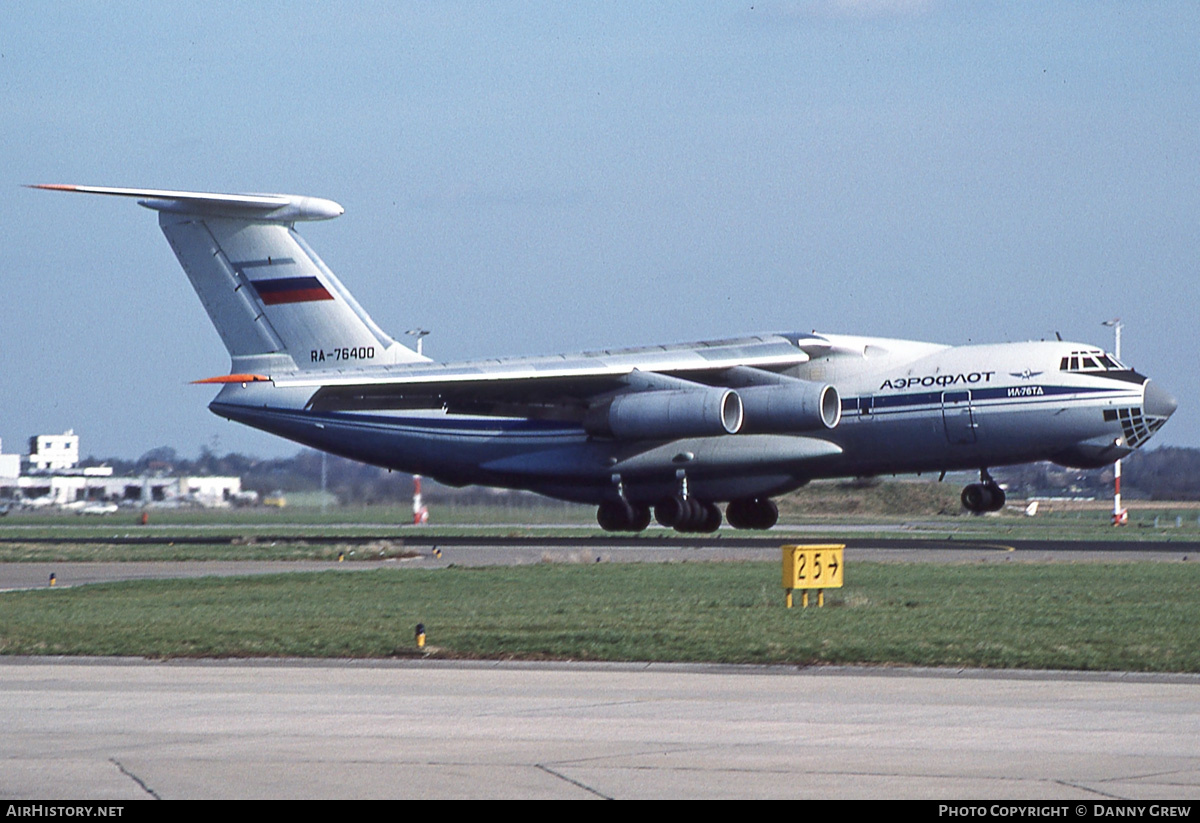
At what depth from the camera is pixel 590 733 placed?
995 cm

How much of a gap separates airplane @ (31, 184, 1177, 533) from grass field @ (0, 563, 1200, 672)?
864 cm

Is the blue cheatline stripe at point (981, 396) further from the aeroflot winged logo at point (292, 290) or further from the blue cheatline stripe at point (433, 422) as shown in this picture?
the aeroflot winged logo at point (292, 290)

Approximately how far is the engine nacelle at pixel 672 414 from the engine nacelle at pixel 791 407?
32cm

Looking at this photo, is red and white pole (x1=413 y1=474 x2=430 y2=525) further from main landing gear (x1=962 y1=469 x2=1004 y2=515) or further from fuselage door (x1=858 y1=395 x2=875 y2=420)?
main landing gear (x1=962 y1=469 x2=1004 y2=515)

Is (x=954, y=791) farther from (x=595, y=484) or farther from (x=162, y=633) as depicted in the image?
(x=595, y=484)

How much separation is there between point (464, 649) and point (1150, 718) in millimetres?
6678

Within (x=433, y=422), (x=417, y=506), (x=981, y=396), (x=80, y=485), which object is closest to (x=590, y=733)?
(x=981, y=396)

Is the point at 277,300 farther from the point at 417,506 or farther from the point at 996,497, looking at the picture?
the point at 996,497

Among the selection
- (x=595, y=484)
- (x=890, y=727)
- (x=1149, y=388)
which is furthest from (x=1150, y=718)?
(x=595, y=484)

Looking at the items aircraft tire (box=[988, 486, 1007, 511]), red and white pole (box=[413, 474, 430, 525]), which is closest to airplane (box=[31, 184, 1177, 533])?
aircraft tire (box=[988, 486, 1007, 511])

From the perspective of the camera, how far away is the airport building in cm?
6638

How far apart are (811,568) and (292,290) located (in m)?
23.6

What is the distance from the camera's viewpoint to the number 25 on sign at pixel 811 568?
18281 millimetres

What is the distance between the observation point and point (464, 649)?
15.0 metres
